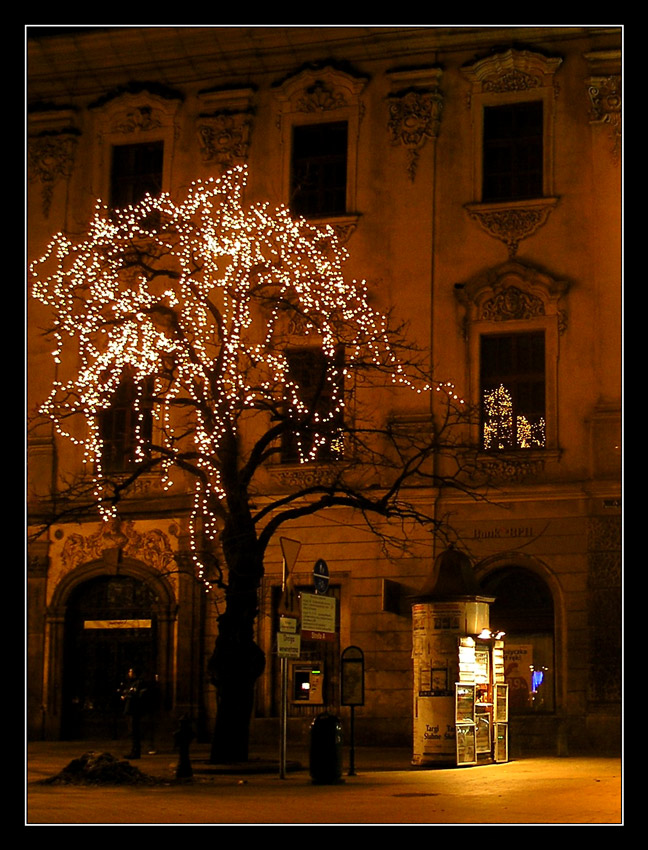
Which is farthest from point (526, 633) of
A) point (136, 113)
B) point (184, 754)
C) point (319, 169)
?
point (136, 113)

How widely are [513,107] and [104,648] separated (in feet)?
47.0

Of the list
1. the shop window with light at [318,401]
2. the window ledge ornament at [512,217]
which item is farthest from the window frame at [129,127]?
the window ledge ornament at [512,217]

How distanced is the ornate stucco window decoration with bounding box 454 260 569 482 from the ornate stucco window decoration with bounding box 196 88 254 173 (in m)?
5.92

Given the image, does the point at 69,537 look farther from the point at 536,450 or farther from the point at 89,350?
the point at 536,450

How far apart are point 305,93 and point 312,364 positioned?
6.09m

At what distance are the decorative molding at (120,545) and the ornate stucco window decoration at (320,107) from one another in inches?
297

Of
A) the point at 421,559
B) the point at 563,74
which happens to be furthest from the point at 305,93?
the point at 421,559

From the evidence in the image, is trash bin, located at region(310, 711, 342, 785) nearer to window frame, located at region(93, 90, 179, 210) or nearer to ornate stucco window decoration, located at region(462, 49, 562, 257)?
ornate stucco window decoration, located at region(462, 49, 562, 257)

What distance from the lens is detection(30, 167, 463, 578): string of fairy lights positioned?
88.1ft

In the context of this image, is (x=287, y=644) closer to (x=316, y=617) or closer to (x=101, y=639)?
(x=316, y=617)

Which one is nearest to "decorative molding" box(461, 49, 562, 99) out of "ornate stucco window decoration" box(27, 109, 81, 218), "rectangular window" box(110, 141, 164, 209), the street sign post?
"rectangular window" box(110, 141, 164, 209)

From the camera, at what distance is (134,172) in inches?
1268

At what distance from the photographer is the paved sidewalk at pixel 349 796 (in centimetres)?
1506

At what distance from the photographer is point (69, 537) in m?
31.1
